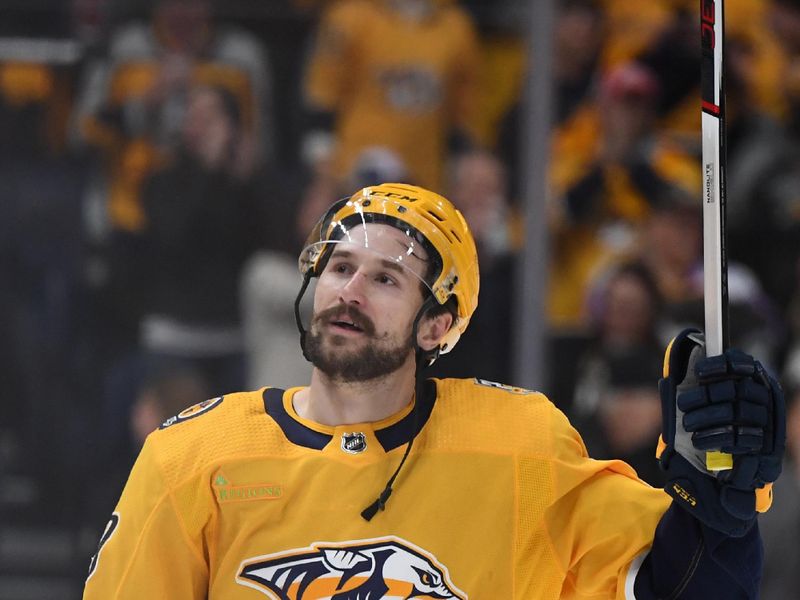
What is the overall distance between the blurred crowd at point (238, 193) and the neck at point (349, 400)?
7.33 ft

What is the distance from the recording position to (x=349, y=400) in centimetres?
244

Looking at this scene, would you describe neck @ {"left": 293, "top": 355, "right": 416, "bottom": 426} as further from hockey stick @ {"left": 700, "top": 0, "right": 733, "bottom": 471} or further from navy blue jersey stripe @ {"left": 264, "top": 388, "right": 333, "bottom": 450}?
hockey stick @ {"left": 700, "top": 0, "right": 733, "bottom": 471}

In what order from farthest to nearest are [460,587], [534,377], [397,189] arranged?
[534,377] < [397,189] < [460,587]

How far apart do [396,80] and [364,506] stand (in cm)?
269

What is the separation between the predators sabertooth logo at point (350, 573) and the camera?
2309 millimetres

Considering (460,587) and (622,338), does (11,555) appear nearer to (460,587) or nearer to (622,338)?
(622,338)

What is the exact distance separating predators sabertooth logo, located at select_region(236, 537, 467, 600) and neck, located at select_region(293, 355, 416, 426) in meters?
0.23

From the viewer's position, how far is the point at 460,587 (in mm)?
2334

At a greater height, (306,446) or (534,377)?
(306,446)

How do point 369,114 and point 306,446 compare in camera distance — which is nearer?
point 306,446

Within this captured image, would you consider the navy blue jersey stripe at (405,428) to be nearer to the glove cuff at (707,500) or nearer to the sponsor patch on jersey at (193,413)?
the sponsor patch on jersey at (193,413)

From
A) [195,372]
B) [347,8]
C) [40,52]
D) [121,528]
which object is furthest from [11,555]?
[121,528]

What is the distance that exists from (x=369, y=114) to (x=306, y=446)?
257 cm

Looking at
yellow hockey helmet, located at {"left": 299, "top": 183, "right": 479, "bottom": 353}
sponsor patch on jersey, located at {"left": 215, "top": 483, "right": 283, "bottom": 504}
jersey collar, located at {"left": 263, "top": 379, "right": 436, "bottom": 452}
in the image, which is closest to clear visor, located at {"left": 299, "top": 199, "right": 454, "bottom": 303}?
yellow hockey helmet, located at {"left": 299, "top": 183, "right": 479, "bottom": 353}
